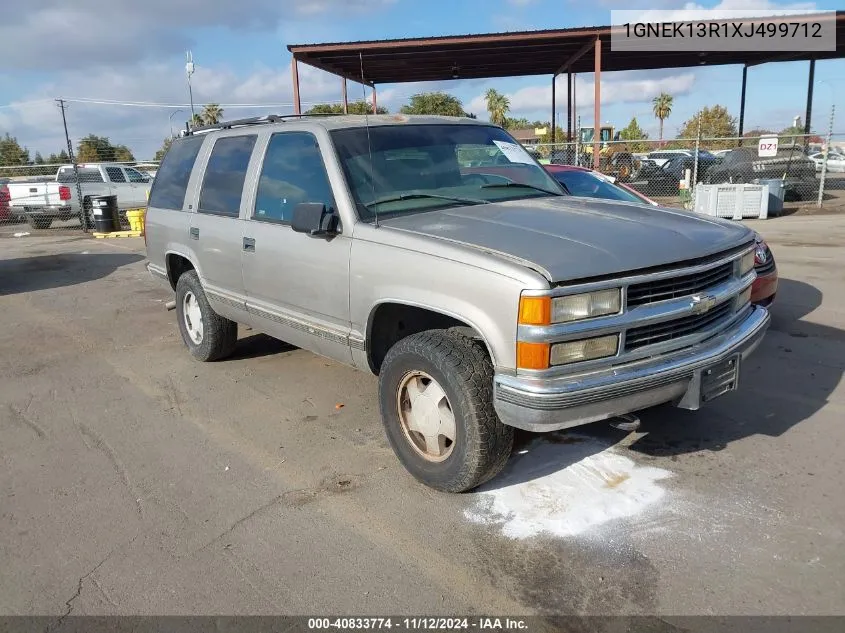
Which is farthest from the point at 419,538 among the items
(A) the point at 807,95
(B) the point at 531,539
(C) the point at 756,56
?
(A) the point at 807,95

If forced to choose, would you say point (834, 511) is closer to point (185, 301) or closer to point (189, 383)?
point (189, 383)

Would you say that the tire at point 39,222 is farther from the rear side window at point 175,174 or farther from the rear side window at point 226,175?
the rear side window at point 226,175

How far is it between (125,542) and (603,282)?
2513 mm

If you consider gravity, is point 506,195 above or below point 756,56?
below

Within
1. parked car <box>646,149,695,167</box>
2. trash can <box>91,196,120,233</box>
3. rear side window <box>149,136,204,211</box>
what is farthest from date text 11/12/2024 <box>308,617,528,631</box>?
parked car <box>646,149,695,167</box>

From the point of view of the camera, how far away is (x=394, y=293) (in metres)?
3.35

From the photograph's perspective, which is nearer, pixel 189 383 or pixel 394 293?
pixel 394 293

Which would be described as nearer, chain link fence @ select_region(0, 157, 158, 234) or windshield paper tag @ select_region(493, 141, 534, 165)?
windshield paper tag @ select_region(493, 141, 534, 165)

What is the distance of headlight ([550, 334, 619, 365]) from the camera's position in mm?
2807

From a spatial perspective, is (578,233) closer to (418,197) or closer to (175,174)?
(418,197)

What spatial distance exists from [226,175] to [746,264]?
3.61m

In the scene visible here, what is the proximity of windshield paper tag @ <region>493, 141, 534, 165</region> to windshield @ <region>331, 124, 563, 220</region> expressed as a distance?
10 millimetres

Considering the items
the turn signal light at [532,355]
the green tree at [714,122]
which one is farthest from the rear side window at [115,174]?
the green tree at [714,122]

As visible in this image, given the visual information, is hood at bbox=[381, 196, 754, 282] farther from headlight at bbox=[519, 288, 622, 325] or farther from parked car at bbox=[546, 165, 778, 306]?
parked car at bbox=[546, 165, 778, 306]
